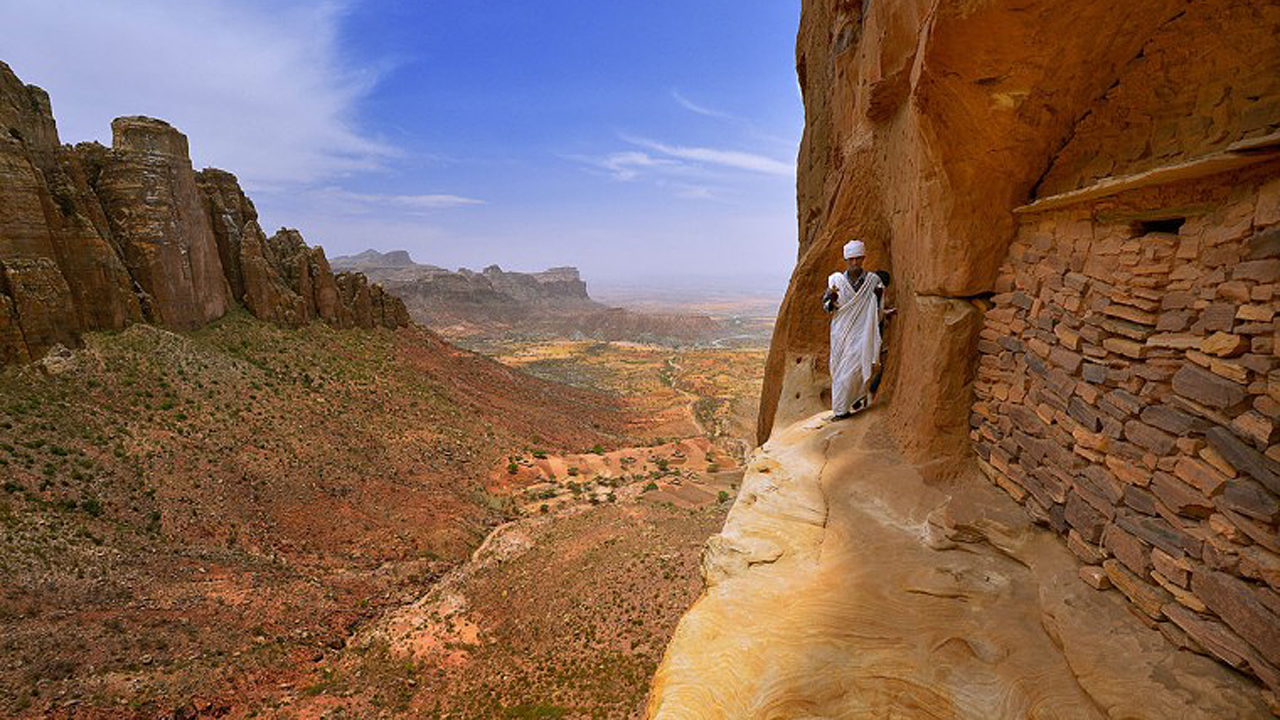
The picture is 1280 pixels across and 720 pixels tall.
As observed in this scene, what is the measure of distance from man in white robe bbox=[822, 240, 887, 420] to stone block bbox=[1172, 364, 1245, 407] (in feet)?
15.2

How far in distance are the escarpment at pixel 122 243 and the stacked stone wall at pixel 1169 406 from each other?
97.7 ft

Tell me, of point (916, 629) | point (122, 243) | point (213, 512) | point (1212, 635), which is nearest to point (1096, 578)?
point (1212, 635)

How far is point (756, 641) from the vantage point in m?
4.52

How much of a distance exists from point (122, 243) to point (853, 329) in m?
33.3

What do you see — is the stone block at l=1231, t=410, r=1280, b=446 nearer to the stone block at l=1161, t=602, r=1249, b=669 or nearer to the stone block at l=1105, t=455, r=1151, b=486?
the stone block at l=1105, t=455, r=1151, b=486

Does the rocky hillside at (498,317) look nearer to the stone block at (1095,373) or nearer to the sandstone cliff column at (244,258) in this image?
the sandstone cliff column at (244,258)

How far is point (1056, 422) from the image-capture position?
4.65 meters

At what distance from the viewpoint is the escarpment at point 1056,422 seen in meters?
3.05

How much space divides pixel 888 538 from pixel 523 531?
1662 cm

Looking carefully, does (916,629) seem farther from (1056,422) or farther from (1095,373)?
(1095,373)

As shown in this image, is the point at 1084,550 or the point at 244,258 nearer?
the point at 1084,550

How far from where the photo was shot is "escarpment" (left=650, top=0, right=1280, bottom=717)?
3.05m

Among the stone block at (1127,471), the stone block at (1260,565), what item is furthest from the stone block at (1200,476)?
the stone block at (1260,565)

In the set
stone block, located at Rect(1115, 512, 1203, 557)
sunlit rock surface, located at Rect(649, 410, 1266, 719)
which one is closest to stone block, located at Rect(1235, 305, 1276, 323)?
stone block, located at Rect(1115, 512, 1203, 557)
